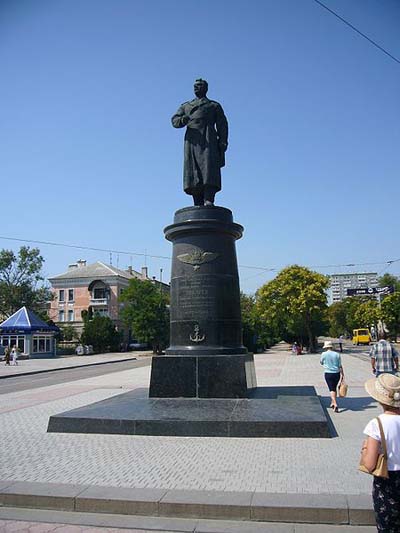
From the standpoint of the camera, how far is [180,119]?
1132 centimetres

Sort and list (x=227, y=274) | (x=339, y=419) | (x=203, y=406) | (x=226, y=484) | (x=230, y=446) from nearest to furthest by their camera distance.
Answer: (x=226, y=484), (x=230, y=446), (x=203, y=406), (x=339, y=419), (x=227, y=274)

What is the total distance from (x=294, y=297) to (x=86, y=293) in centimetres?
3726

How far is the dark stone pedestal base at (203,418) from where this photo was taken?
7.52m

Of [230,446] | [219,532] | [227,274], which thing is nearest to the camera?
[219,532]

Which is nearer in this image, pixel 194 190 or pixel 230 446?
pixel 230 446

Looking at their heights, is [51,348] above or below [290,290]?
below

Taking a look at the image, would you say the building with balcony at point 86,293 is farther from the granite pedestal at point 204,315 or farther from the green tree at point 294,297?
the granite pedestal at point 204,315

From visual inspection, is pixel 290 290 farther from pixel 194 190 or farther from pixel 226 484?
pixel 226 484

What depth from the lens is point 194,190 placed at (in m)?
11.3

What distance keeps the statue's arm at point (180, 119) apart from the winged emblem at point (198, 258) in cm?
317

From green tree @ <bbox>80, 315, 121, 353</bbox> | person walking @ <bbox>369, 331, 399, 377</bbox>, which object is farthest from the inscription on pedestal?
green tree @ <bbox>80, 315, 121, 353</bbox>

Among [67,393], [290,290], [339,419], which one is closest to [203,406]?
[339,419]

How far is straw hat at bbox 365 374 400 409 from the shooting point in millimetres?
3506

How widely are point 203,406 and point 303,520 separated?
4186 mm
